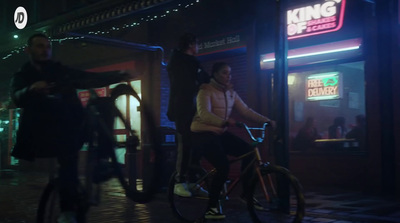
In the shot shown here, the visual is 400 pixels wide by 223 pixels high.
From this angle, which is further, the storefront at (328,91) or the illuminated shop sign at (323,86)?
the illuminated shop sign at (323,86)

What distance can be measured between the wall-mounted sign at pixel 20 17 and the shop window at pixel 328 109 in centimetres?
1053

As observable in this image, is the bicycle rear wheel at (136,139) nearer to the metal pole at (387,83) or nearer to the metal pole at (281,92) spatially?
the metal pole at (281,92)

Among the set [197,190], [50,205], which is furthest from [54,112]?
[197,190]

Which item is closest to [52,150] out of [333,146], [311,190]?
[311,190]

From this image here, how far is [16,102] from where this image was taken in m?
4.32

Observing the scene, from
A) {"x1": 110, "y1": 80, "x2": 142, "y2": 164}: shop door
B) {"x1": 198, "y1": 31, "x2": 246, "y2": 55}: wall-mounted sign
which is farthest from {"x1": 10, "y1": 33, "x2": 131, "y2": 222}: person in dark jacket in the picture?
{"x1": 198, "y1": 31, "x2": 246, "y2": 55}: wall-mounted sign

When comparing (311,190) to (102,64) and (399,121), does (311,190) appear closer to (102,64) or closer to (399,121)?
(399,121)

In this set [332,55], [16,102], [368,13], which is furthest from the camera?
[332,55]

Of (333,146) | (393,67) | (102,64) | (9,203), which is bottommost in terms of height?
(9,203)

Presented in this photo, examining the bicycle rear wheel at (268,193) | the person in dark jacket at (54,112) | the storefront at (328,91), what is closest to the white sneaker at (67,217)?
the person in dark jacket at (54,112)

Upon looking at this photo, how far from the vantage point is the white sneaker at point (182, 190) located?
5826 millimetres

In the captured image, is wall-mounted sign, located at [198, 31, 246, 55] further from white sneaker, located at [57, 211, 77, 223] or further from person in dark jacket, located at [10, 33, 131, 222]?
white sneaker, located at [57, 211, 77, 223]

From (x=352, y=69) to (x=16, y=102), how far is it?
22.3ft

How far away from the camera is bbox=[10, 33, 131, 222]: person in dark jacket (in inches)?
168
